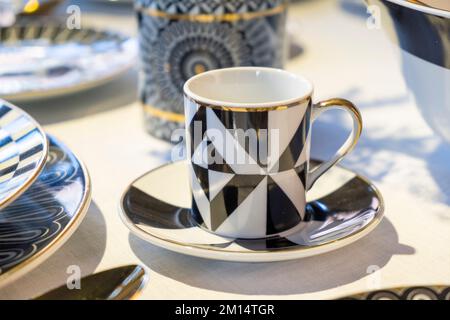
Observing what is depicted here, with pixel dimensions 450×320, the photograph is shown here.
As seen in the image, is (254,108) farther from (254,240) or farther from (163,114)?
(163,114)

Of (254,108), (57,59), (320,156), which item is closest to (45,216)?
(254,108)

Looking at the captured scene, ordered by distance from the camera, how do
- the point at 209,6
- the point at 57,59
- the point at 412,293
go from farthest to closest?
the point at 57,59 < the point at 209,6 < the point at 412,293

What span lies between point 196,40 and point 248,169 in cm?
18

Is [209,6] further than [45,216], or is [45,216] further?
[209,6]

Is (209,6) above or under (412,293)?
above

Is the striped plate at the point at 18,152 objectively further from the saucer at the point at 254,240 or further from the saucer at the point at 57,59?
the saucer at the point at 57,59

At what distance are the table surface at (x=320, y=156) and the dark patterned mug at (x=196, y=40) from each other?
0.17 ft

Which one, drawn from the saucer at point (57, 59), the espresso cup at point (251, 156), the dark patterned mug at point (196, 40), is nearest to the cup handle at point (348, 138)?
the espresso cup at point (251, 156)

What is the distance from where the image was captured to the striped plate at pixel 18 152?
339 mm

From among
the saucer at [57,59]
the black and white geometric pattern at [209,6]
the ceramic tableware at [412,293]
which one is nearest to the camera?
the ceramic tableware at [412,293]

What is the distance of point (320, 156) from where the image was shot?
530mm

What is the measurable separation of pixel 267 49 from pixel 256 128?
185mm
